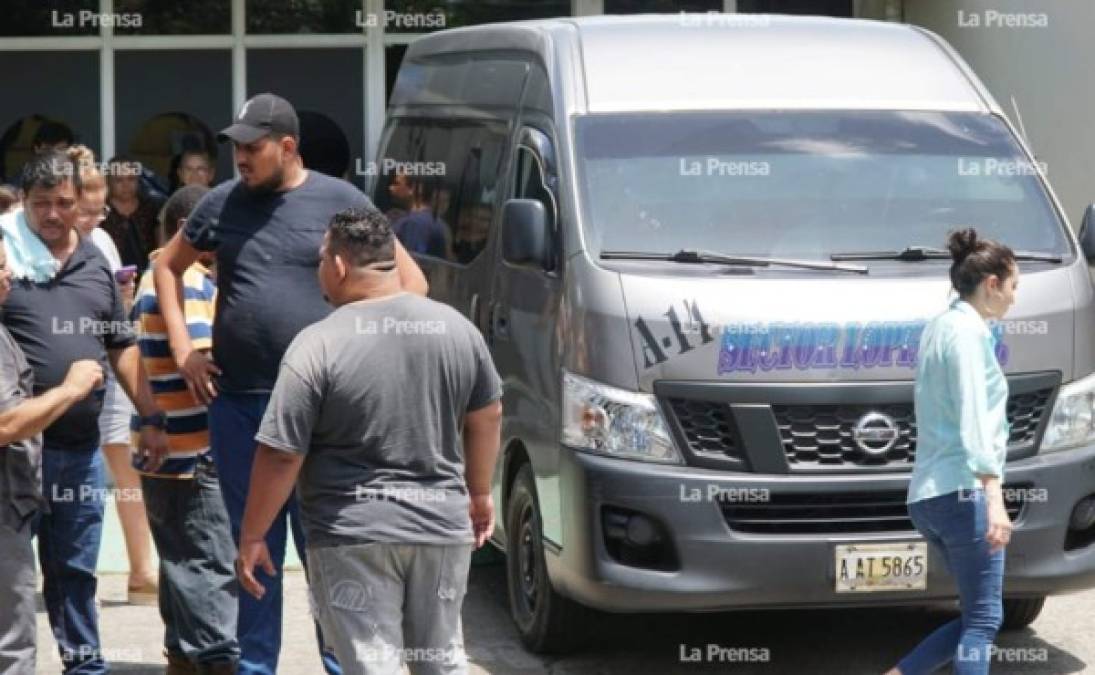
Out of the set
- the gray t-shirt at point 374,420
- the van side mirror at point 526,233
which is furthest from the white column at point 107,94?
the gray t-shirt at point 374,420

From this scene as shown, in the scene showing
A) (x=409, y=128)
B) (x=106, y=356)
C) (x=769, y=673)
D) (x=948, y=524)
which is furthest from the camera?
(x=409, y=128)

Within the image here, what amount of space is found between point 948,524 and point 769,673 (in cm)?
152

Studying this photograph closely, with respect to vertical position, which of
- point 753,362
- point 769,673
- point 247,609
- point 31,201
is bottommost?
point 769,673

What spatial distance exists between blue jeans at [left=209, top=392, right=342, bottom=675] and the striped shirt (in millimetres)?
532

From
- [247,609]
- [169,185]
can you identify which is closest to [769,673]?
[247,609]

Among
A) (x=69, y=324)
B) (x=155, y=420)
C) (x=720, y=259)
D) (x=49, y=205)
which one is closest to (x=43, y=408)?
(x=69, y=324)

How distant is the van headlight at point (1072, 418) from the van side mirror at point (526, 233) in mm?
1910

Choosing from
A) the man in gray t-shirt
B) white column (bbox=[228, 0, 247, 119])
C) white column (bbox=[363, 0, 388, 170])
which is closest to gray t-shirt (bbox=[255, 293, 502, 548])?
the man in gray t-shirt

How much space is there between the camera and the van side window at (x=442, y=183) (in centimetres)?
920

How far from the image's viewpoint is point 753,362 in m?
7.57

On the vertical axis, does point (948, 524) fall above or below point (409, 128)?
below

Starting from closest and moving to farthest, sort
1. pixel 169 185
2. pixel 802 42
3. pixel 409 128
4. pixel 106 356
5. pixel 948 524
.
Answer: pixel 948 524
pixel 106 356
pixel 802 42
pixel 409 128
pixel 169 185

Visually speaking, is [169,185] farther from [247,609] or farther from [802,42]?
[247,609]

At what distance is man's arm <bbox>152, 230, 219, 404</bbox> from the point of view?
23.6 feet
